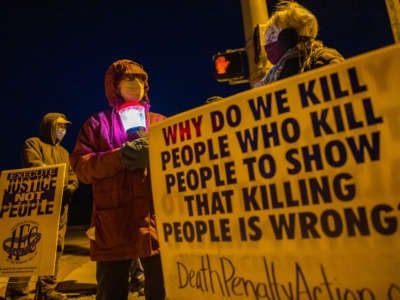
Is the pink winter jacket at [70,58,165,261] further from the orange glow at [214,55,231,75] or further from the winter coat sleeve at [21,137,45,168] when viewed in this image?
the orange glow at [214,55,231,75]

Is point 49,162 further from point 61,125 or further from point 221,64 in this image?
point 221,64

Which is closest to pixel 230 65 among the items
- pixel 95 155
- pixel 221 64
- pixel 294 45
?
pixel 221 64

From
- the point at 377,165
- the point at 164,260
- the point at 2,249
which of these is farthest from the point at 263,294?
the point at 2,249

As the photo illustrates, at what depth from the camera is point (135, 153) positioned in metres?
2.06

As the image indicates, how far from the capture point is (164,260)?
1.77 m

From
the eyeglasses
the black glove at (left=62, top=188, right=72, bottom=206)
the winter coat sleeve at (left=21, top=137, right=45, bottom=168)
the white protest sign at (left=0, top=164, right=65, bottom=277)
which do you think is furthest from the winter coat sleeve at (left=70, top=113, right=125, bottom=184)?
the eyeglasses

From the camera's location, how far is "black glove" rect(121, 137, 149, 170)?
207 centimetres

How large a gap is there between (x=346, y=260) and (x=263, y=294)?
0.37 m

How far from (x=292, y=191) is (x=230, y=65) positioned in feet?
14.5

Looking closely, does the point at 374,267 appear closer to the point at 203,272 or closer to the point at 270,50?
the point at 203,272

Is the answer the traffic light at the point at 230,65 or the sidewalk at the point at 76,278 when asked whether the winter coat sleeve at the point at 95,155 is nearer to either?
the sidewalk at the point at 76,278

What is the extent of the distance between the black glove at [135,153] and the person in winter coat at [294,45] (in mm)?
870

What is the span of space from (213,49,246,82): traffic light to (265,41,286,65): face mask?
10.9 ft

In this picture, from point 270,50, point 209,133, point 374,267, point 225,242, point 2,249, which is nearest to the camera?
point 374,267
